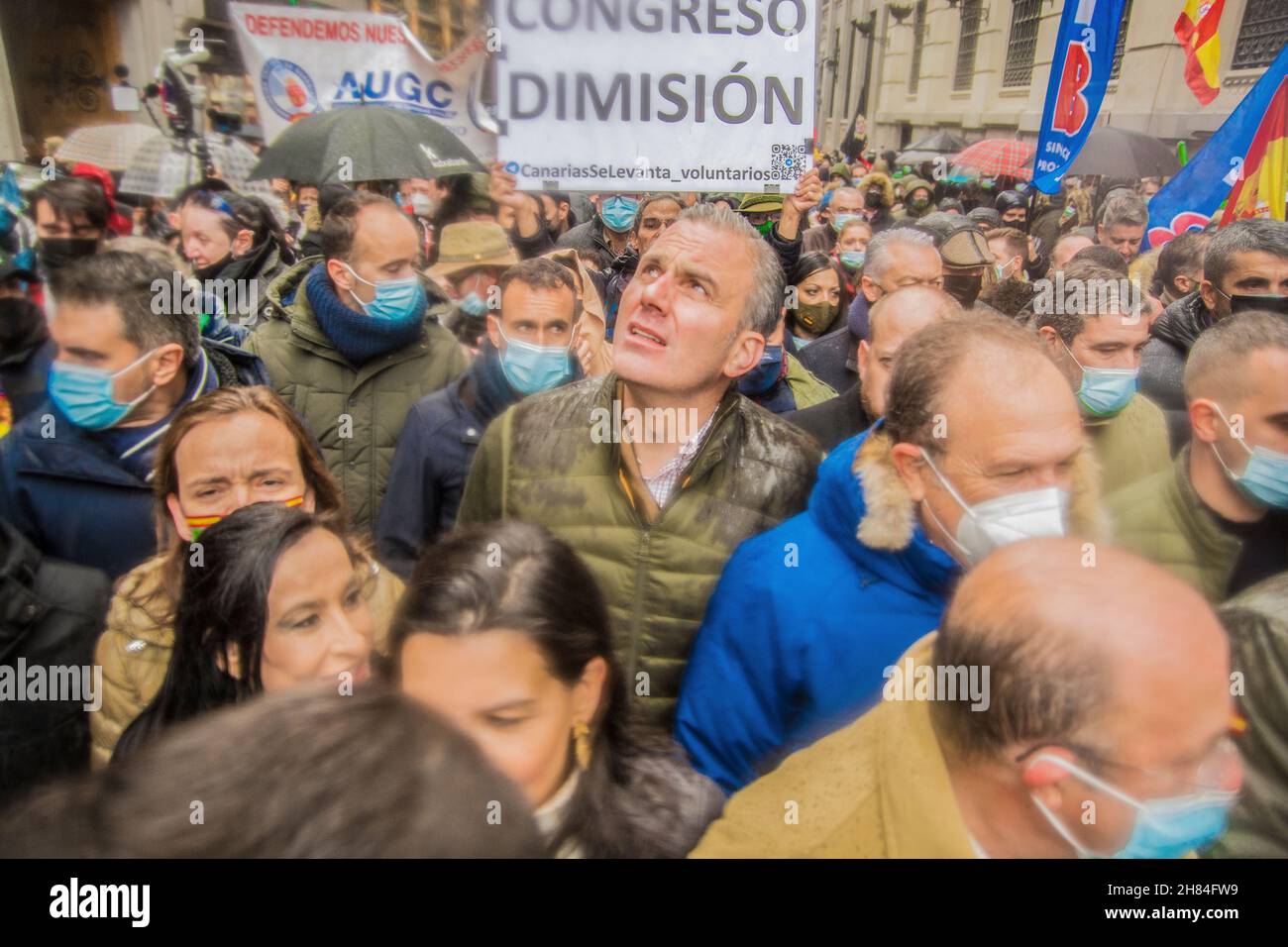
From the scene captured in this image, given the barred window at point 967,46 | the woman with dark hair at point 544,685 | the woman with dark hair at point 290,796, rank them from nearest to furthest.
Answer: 1. the woman with dark hair at point 290,796
2. the woman with dark hair at point 544,685
3. the barred window at point 967,46

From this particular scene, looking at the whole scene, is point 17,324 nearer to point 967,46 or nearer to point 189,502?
point 189,502

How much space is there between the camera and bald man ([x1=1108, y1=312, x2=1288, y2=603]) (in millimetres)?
1727

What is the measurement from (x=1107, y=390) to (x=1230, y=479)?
45cm

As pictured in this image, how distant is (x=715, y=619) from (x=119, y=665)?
4.12ft

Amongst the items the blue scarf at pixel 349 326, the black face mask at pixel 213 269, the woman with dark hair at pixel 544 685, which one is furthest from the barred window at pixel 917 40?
the black face mask at pixel 213 269

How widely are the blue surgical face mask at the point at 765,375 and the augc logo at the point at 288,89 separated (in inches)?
63.3

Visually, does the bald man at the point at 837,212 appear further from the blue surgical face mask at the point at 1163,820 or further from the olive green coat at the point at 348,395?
the blue surgical face mask at the point at 1163,820

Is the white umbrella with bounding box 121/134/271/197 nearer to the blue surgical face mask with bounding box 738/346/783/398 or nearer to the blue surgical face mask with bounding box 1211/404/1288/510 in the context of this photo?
the blue surgical face mask with bounding box 738/346/783/398

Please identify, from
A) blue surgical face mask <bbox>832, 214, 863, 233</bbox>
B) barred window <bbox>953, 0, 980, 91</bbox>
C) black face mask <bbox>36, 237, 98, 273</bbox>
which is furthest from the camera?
blue surgical face mask <bbox>832, 214, 863, 233</bbox>

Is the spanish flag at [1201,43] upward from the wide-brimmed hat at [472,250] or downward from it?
upward

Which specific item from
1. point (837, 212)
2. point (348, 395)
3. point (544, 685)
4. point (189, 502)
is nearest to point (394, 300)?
point (348, 395)

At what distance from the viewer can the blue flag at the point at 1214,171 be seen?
2.73 m

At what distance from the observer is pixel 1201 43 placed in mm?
2189

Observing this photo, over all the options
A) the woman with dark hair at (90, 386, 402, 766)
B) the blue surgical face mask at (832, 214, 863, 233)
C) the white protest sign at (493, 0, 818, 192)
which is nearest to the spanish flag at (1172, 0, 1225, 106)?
the white protest sign at (493, 0, 818, 192)
